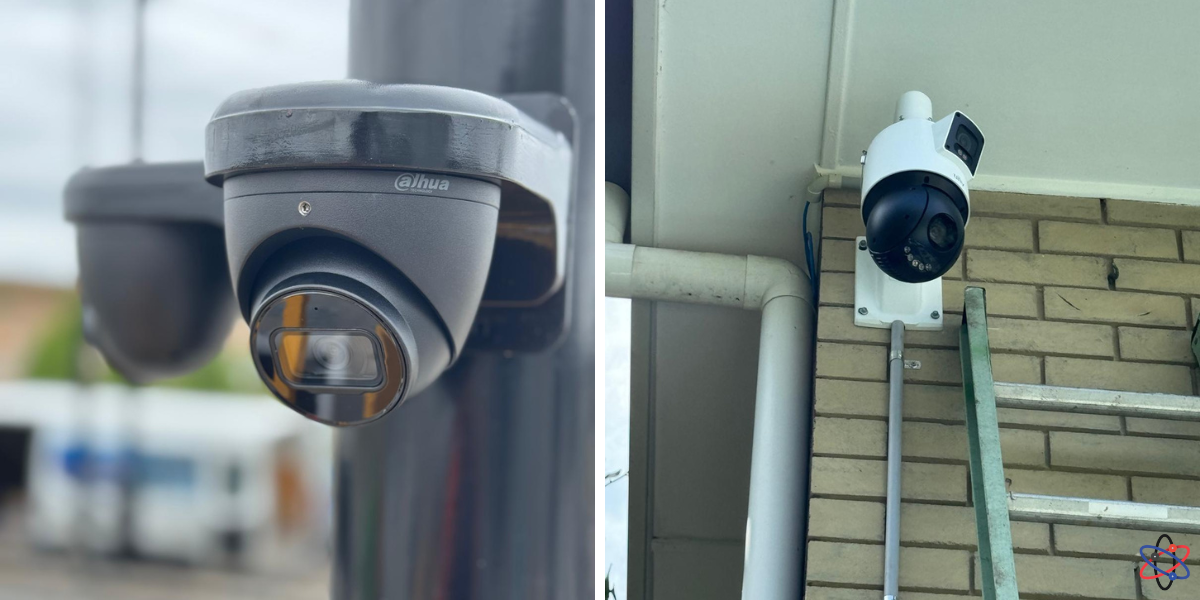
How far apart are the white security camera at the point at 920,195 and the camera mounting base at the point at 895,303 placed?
0.31 metres

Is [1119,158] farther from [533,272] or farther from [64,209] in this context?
[64,209]

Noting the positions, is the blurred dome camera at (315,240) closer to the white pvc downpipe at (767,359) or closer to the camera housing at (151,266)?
the camera housing at (151,266)

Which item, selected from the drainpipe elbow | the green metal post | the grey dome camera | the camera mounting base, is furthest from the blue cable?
the grey dome camera

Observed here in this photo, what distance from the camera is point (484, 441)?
0.52 m

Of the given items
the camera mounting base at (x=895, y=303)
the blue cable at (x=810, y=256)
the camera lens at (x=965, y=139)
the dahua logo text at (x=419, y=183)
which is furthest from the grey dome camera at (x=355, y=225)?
the blue cable at (x=810, y=256)

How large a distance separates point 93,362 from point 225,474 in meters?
0.08

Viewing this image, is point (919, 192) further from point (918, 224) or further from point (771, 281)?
point (771, 281)

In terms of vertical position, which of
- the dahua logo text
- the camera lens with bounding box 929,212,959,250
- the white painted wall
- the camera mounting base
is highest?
the white painted wall

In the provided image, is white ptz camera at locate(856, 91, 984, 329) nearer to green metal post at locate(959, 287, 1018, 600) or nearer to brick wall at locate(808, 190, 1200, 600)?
green metal post at locate(959, 287, 1018, 600)

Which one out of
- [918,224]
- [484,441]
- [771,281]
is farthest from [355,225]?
[771,281]

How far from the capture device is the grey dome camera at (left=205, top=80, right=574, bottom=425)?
397mm

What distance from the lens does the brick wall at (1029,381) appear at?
5.44ft

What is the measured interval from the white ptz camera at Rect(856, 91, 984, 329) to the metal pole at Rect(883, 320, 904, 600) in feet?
0.96

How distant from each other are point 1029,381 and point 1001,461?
1.14 ft
